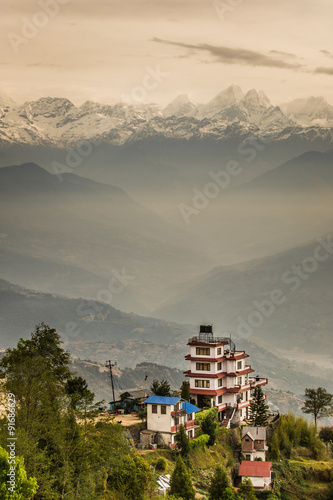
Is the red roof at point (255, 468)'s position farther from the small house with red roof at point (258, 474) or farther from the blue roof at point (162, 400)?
the blue roof at point (162, 400)

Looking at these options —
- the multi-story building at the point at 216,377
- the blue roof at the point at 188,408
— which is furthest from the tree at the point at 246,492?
the multi-story building at the point at 216,377

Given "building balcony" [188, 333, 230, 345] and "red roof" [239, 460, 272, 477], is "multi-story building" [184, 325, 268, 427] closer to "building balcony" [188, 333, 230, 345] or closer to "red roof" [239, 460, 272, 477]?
"building balcony" [188, 333, 230, 345]

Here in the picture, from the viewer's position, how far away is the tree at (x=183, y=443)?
70438 millimetres

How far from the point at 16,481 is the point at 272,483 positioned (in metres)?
38.6

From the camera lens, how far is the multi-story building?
85.4m

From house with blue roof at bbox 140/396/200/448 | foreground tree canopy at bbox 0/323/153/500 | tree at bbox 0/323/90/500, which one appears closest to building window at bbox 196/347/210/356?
house with blue roof at bbox 140/396/200/448

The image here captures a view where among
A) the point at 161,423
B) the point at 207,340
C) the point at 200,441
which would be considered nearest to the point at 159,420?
the point at 161,423

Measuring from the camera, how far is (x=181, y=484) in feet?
201

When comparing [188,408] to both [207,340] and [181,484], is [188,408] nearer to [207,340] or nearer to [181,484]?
[207,340]

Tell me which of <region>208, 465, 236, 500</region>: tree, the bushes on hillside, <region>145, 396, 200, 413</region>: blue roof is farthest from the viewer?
the bushes on hillside

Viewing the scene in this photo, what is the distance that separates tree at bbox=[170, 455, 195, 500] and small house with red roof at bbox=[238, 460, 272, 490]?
1167 cm

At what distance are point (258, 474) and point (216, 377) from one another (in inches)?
601

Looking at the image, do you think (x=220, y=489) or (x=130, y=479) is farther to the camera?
(x=220, y=489)

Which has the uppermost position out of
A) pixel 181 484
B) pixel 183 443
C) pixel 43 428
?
pixel 43 428
